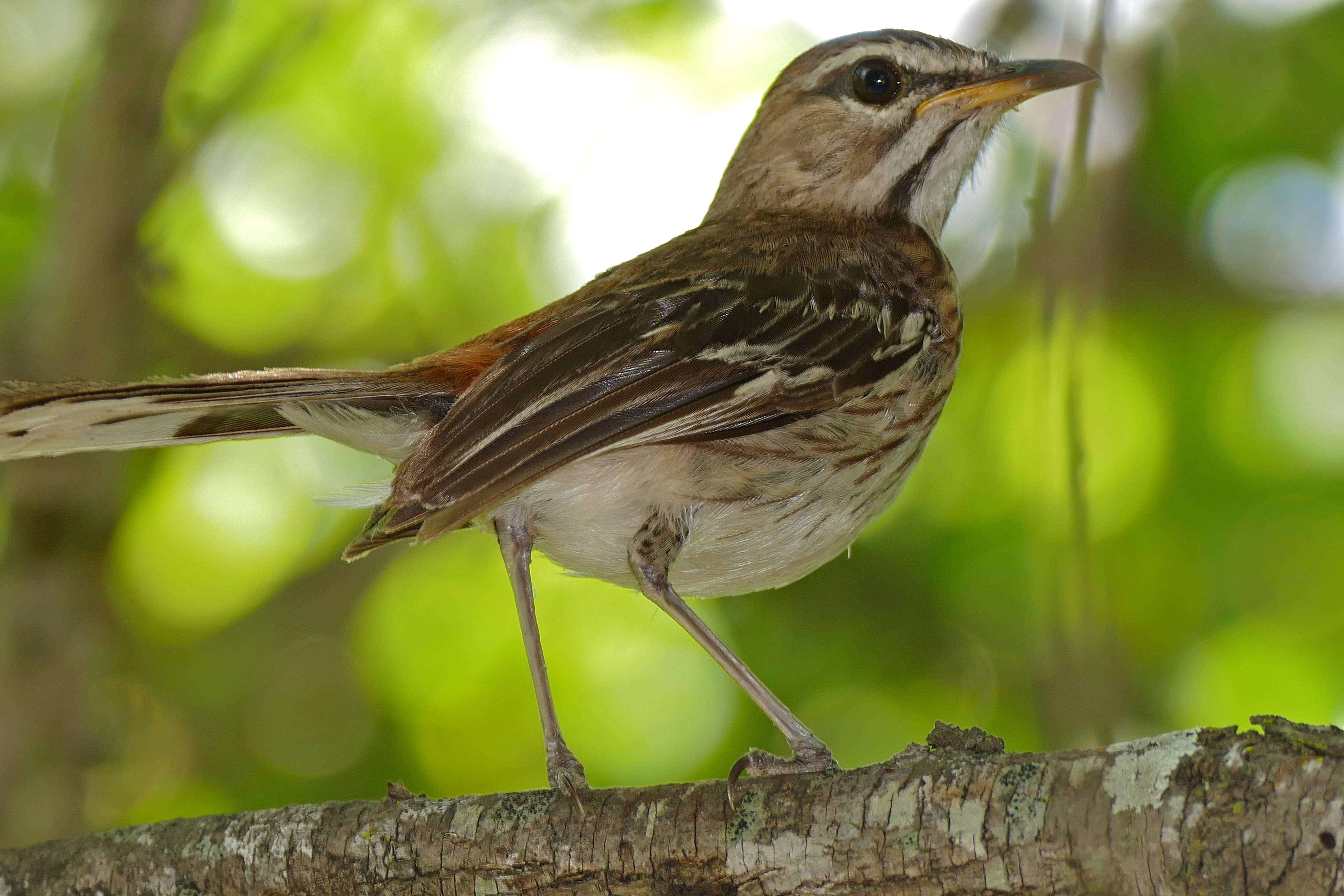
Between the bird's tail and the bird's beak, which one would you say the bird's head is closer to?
the bird's beak

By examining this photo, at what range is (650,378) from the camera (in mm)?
3990

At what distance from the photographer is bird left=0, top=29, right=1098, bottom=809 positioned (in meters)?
3.77

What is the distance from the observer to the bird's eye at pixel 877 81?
208 inches

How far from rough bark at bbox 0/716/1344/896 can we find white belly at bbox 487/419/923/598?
1061 mm

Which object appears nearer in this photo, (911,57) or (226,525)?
(911,57)

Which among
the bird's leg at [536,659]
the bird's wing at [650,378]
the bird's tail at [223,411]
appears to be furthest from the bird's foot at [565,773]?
the bird's tail at [223,411]

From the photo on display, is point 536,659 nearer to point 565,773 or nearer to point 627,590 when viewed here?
point 565,773

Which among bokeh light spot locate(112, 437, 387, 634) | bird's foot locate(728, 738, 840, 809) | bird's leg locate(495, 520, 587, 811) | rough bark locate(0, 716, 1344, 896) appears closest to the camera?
rough bark locate(0, 716, 1344, 896)

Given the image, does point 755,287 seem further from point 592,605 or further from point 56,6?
point 56,6

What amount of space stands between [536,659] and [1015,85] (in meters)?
2.98

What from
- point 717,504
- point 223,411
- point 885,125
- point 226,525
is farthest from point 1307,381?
point 226,525

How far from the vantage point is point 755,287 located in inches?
174

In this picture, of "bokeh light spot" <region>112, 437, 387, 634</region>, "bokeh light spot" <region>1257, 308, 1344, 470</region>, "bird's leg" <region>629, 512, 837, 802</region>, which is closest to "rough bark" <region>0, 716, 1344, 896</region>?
"bird's leg" <region>629, 512, 837, 802</region>

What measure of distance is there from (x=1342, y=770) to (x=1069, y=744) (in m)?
1.53
